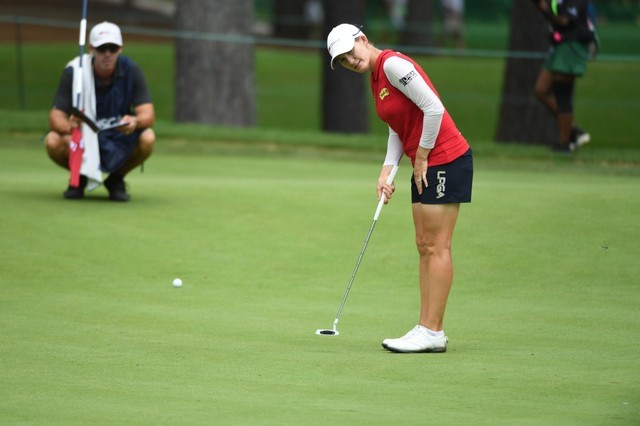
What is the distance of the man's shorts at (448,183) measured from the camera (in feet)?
22.8

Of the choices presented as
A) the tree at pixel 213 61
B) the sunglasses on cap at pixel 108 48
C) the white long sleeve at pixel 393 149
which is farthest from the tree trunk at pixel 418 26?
the white long sleeve at pixel 393 149

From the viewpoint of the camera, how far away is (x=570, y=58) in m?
15.0

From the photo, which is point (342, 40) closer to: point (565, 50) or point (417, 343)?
point (417, 343)

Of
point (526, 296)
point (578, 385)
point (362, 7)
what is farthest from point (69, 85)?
point (362, 7)

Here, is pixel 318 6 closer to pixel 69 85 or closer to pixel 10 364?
pixel 69 85

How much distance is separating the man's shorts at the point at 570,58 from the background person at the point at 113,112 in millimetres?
5816

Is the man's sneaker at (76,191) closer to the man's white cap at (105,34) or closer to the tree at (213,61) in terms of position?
the man's white cap at (105,34)

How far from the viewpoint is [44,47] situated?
3097 centimetres

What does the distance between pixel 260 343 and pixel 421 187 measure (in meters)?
1.22

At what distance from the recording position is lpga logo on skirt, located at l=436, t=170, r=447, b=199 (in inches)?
273

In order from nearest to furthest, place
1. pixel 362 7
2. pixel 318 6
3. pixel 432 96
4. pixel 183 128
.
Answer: pixel 432 96
pixel 183 128
pixel 362 7
pixel 318 6

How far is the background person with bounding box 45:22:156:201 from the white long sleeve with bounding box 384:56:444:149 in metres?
4.44

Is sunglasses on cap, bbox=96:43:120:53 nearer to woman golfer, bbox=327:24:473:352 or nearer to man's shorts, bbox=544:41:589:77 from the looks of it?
woman golfer, bbox=327:24:473:352

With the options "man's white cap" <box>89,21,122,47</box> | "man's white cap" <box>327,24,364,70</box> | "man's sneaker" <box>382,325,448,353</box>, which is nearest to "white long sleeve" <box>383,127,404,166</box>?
"man's white cap" <box>327,24,364,70</box>
